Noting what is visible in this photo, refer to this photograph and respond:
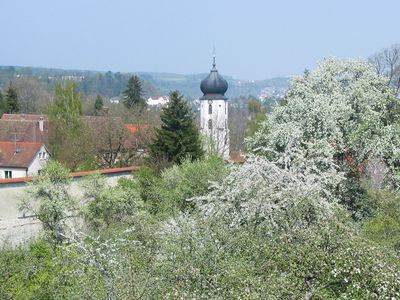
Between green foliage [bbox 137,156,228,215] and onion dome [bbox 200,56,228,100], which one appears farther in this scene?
onion dome [bbox 200,56,228,100]

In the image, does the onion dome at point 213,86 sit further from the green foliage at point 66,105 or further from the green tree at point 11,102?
the green tree at point 11,102

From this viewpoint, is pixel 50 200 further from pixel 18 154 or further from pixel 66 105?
pixel 66 105

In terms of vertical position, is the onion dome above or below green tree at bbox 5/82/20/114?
above

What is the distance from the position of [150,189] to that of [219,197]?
712 cm

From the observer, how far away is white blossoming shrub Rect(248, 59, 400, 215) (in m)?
19.4

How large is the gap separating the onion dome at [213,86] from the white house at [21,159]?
14.0 meters

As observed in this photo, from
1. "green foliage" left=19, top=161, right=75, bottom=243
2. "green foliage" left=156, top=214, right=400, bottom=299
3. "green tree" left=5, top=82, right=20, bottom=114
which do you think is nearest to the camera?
"green foliage" left=156, top=214, right=400, bottom=299

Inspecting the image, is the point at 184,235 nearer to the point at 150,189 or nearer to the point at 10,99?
the point at 150,189

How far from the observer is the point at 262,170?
1591 centimetres

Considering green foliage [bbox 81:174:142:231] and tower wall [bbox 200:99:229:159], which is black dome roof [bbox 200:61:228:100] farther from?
green foliage [bbox 81:174:142:231]

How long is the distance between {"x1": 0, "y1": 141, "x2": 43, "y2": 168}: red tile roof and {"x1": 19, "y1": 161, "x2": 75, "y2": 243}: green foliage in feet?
52.7

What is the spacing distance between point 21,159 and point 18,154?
1.91 feet

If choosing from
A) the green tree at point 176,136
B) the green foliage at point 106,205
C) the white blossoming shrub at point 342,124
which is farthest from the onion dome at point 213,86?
the green foliage at point 106,205

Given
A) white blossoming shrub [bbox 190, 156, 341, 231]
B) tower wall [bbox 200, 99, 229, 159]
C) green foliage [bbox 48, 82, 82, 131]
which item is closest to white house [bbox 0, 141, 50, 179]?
green foliage [bbox 48, 82, 82, 131]
